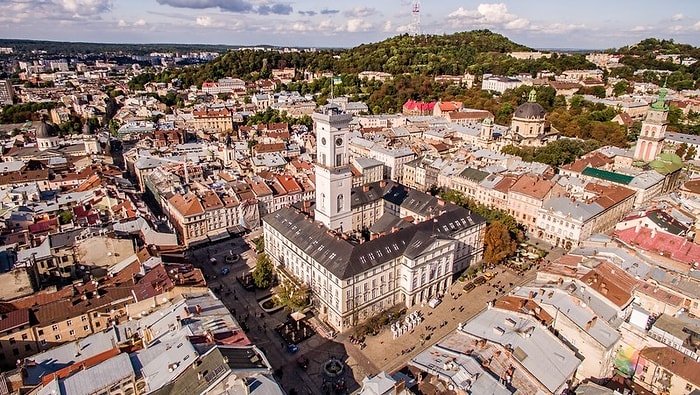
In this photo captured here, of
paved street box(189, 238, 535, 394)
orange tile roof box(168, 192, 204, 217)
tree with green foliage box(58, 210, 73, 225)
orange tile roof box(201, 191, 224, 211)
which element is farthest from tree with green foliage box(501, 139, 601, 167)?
tree with green foliage box(58, 210, 73, 225)

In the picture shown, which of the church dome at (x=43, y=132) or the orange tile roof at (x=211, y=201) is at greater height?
the church dome at (x=43, y=132)

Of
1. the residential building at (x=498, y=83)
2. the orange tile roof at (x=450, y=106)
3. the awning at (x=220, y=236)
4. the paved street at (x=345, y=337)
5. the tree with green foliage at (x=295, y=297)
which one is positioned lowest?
the paved street at (x=345, y=337)

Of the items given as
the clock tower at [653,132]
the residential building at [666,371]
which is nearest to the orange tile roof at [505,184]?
the clock tower at [653,132]

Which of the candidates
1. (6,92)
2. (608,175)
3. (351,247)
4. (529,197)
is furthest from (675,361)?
(6,92)

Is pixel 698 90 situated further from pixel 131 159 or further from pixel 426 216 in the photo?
pixel 131 159

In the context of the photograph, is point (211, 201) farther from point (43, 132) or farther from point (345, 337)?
point (43, 132)

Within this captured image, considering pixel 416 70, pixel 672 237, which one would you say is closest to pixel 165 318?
pixel 672 237

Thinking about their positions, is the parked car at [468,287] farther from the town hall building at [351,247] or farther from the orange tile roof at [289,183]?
the orange tile roof at [289,183]

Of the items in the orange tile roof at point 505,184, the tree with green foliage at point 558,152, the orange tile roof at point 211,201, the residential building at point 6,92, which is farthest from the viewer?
the residential building at point 6,92
